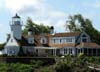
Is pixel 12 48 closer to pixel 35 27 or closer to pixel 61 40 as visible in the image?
pixel 61 40

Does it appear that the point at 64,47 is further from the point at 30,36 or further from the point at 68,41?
the point at 30,36

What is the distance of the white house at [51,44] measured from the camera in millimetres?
90938

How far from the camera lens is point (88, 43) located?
91.9 metres

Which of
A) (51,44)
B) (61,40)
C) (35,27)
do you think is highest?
(35,27)

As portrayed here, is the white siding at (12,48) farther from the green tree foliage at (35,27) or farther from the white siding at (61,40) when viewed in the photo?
the green tree foliage at (35,27)

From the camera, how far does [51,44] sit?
9662 cm

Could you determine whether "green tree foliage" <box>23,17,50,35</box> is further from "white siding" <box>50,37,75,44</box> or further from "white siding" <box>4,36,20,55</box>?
"white siding" <box>4,36,20,55</box>

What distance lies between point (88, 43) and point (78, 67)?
78.8ft

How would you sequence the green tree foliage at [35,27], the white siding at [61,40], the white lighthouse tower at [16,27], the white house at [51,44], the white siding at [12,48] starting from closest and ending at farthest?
the white house at [51,44] < the white siding at [12,48] < the white siding at [61,40] < the white lighthouse tower at [16,27] < the green tree foliage at [35,27]

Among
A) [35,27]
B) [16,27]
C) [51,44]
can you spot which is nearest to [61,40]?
[51,44]

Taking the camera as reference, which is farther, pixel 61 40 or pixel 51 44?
pixel 51 44

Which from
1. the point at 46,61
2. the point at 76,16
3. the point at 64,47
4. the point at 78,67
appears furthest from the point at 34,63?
the point at 76,16

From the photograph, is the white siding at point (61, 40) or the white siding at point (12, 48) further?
the white siding at point (61, 40)

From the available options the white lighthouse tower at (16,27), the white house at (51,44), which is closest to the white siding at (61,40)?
the white house at (51,44)
